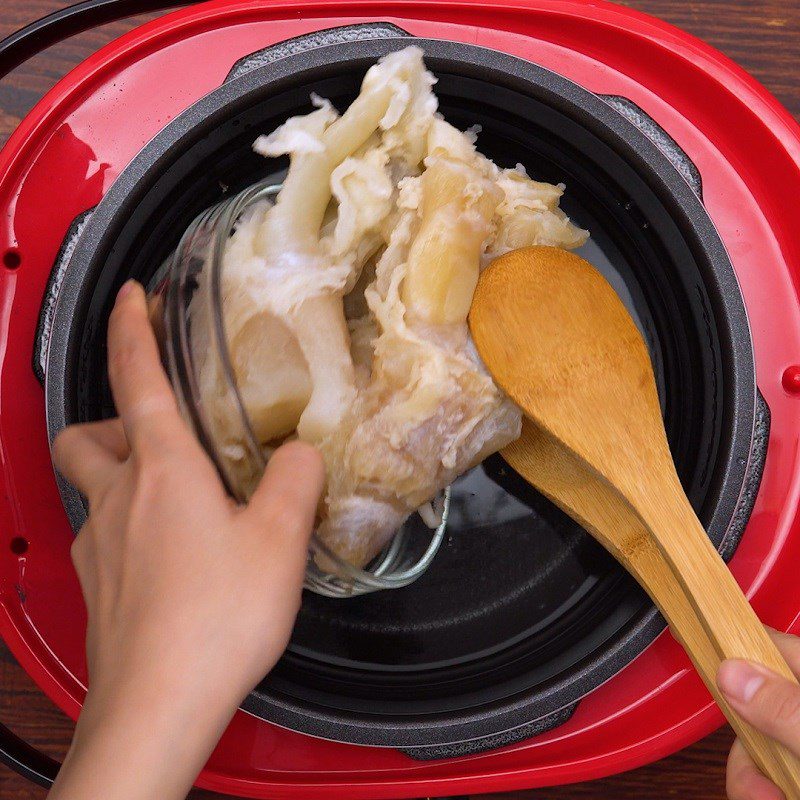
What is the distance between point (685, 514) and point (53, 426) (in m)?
0.50

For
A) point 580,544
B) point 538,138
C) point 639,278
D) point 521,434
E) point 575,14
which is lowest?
point 580,544

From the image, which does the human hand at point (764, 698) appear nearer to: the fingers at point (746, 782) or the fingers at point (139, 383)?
the fingers at point (746, 782)

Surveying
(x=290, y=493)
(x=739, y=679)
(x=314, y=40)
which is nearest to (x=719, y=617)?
(x=739, y=679)

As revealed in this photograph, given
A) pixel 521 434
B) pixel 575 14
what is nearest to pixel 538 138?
pixel 575 14

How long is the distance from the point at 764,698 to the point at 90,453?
1.61 feet

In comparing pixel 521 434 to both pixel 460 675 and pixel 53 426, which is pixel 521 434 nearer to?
pixel 460 675

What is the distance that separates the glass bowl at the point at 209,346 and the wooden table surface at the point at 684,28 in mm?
384

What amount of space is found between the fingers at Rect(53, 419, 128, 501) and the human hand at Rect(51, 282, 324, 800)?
2.1 inches

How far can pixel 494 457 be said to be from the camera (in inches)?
26.9

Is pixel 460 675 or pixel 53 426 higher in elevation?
pixel 53 426

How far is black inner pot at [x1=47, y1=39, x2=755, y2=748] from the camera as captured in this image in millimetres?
548

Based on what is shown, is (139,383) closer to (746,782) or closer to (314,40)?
(314,40)

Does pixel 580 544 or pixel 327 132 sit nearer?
pixel 327 132

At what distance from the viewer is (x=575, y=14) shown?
2.00ft
